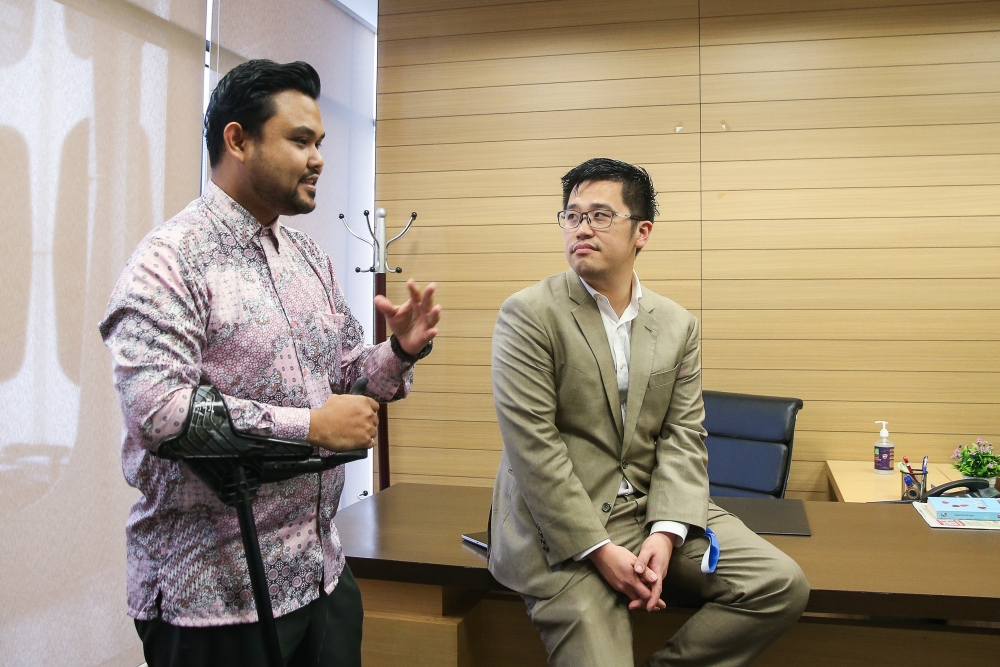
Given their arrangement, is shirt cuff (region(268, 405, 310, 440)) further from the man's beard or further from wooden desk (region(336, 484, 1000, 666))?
wooden desk (region(336, 484, 1000, 666))

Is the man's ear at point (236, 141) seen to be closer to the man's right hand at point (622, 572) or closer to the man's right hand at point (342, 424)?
the man's right hand at point (342, 424)

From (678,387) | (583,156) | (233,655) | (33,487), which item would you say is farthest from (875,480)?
(33,487)

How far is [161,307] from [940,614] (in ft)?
5.20

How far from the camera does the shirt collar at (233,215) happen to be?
1.30 metres

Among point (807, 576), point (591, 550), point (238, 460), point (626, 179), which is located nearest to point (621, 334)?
point (626, 179)

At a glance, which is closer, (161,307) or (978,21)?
(161,307)

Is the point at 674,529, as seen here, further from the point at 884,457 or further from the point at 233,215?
the point at 884,457

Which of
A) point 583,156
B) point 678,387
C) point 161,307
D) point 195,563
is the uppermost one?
point 583,156

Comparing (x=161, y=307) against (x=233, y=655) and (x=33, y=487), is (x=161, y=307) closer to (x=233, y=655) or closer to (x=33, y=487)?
(x=233, y=655)

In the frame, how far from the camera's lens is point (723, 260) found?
3701 mm

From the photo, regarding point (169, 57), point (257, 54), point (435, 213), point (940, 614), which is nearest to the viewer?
point (940, 614)

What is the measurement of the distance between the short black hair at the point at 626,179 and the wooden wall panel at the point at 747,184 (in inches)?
67.4

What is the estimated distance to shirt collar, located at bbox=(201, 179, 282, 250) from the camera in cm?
130

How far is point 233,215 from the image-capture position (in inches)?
51.7
